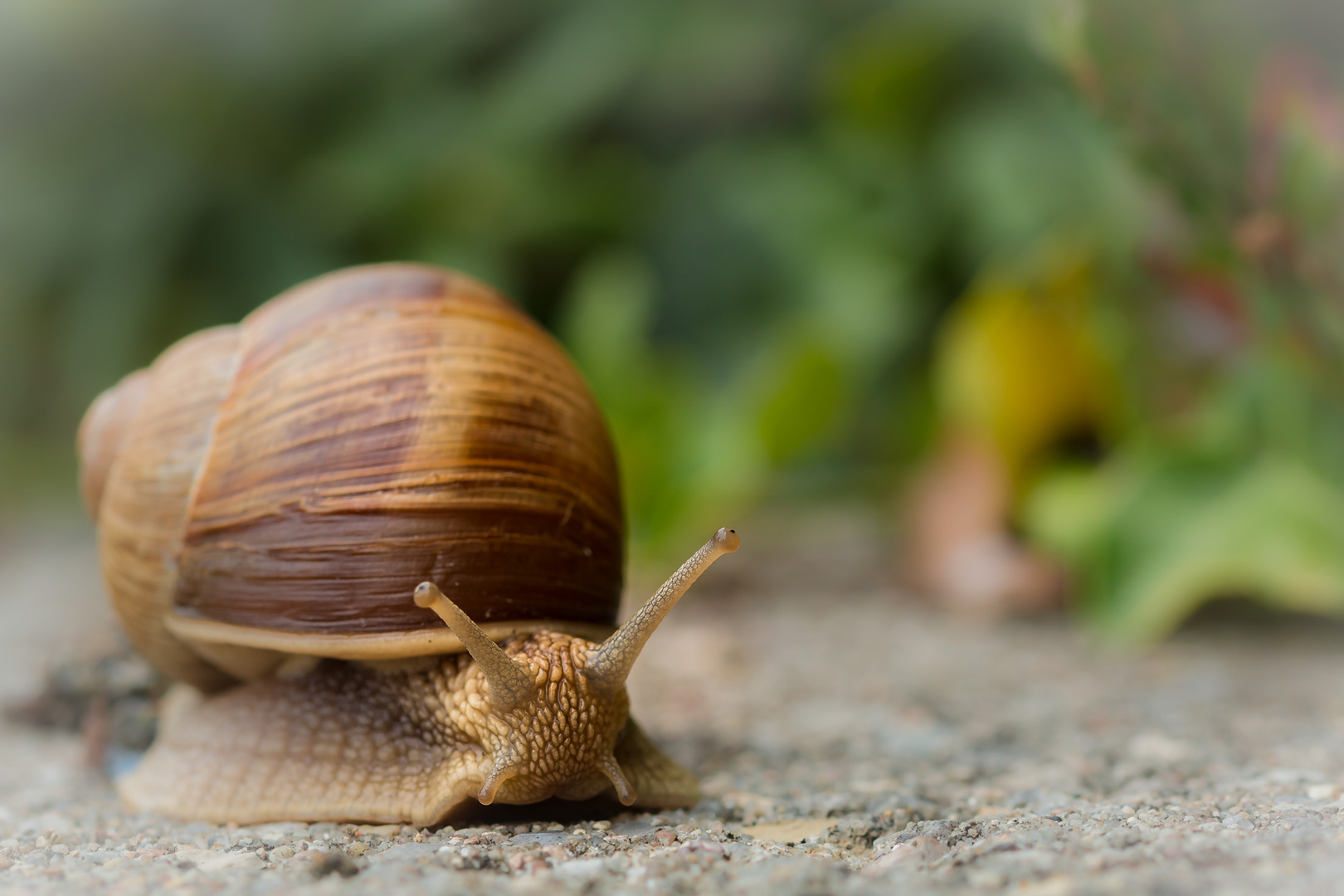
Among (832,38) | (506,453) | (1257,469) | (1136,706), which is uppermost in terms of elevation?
(832,38)

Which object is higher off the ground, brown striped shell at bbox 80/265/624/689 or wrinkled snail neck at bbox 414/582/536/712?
brown striped shell at bbox 80/265/624/689

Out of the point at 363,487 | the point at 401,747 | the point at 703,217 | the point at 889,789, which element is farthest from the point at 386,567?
the point at 703,217

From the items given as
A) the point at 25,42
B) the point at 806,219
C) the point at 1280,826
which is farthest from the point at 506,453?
the point at 25,42

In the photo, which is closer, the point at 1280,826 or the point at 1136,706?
the point at 1280,826

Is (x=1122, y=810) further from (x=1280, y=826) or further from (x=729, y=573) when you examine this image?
(x=729, y=573)

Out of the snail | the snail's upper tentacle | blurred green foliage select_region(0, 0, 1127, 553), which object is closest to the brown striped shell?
the snail

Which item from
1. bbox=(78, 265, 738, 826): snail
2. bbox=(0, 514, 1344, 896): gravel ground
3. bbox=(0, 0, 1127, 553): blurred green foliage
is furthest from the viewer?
bbox=(0, 0, 1127, 553): blurred green foliage

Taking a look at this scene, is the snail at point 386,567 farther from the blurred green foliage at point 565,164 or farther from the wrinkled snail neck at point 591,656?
the blurred green foliage at point 565,164

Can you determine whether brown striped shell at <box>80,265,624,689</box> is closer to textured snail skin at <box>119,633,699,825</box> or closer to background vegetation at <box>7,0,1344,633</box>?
textured snail skin at <box>119,633,699,825</box>
